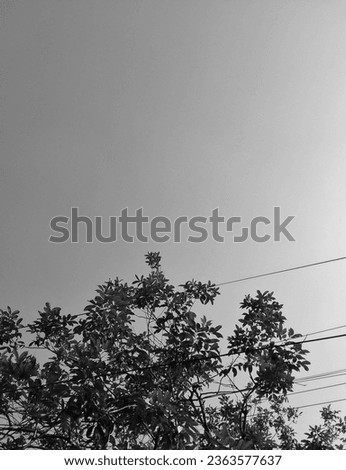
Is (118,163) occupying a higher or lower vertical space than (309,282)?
higher

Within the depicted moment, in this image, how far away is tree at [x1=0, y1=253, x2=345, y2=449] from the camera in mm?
2354

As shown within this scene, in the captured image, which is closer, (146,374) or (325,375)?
(146,374)

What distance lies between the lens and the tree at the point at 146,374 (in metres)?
2.35

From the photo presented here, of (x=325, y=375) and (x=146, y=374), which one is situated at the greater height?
(x=325, y=375)

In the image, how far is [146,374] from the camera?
2701 mm

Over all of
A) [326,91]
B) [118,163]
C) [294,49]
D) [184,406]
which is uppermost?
[294,49]

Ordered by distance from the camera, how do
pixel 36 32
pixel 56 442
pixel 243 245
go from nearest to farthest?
pixel 56 442, pixel 36 32, pixel 243 245

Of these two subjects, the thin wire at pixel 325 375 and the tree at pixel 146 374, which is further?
the thin wire at pixel 325 375

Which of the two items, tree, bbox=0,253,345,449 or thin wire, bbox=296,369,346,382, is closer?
tree, bbox=0,253,345,449

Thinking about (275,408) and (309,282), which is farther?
(309,282)

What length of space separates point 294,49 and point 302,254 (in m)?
1.75

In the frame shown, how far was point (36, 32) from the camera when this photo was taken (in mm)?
4000

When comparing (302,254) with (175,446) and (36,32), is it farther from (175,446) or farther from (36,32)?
(36,32)

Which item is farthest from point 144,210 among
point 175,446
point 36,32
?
point 175,446
